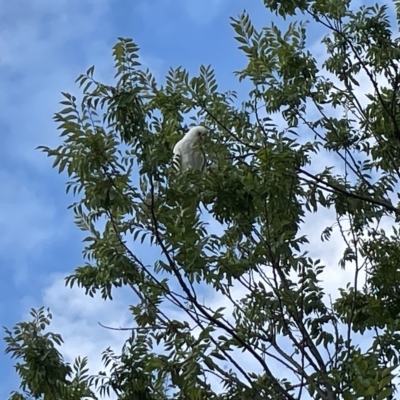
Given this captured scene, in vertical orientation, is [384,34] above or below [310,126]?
above

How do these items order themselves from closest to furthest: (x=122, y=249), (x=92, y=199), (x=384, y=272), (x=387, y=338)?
(x=92, y=199) → (x=122, y=249) → (x=387, y=338) → (x=384, y=272)

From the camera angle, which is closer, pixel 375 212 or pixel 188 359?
pixel 188 359

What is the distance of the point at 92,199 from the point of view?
Result: 352 cm

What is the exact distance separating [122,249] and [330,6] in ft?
8.24

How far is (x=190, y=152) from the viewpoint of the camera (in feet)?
13.8

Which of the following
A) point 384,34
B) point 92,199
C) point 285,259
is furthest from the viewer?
point 384,34

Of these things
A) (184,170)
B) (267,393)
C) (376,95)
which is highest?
(376,95)

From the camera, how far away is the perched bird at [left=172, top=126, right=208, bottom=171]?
3989 mm

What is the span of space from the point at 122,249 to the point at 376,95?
2247 millimetres

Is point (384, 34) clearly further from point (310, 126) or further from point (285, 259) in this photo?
point (285, 259)

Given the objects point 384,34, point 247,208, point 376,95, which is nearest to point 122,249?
point 247,208

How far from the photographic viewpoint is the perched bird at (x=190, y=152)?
399 cm

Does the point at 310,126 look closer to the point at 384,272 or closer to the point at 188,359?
the point at 384,272

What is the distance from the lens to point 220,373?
143 inches
